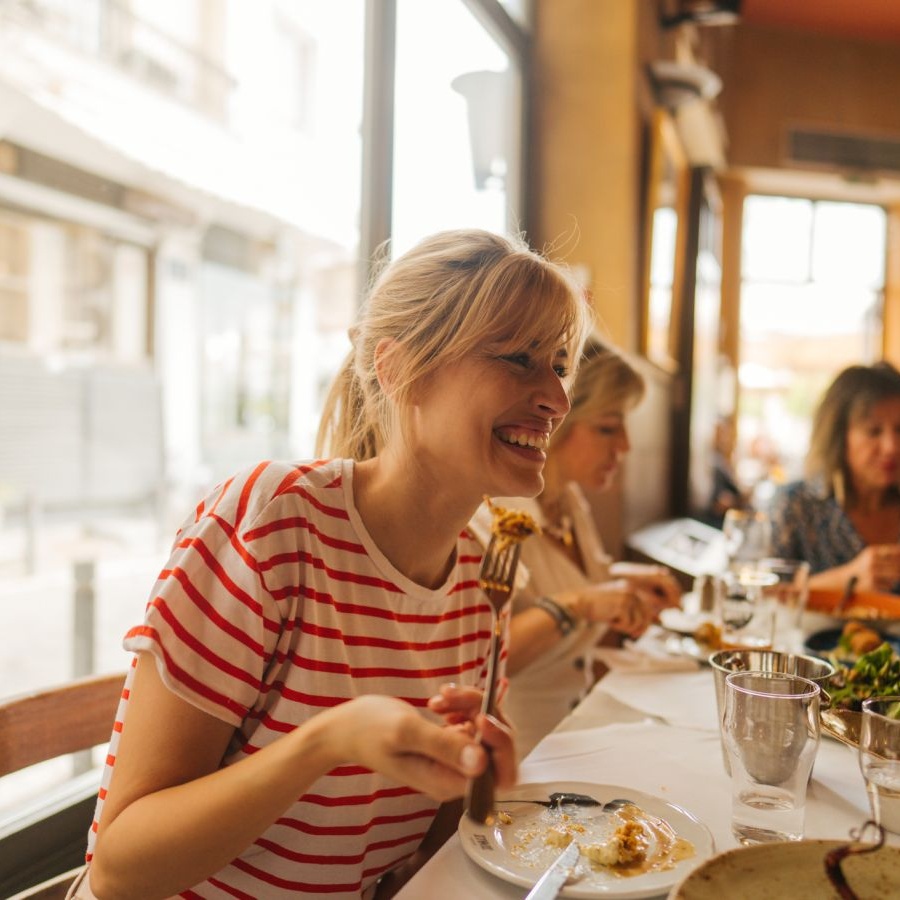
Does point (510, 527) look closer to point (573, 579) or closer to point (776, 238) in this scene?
point (573, 579)

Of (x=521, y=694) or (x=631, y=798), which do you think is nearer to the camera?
(x=631, y=798)

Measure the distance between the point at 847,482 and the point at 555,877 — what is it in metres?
2.47

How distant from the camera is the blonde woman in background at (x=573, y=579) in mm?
1786

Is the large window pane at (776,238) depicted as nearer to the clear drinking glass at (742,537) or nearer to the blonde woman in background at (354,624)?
the clear drinking glass at (742,537)

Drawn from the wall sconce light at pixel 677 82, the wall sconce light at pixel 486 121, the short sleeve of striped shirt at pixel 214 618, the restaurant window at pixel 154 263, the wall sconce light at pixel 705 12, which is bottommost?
the short sleeve of striped shirt at pixel 214 618

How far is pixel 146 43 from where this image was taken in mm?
1974

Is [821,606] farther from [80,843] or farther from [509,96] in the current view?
[509,96]

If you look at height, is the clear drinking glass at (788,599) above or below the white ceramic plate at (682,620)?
above

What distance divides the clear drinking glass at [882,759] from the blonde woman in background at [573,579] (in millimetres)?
729

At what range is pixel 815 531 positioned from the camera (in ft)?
9.51

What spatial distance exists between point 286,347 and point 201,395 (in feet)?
1.38

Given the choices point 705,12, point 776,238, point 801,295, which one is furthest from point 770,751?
point 801,295

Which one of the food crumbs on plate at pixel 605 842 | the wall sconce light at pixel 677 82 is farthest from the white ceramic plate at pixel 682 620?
the wall sconce light at pixel 677 82

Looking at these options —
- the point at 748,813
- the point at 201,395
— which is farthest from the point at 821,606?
the point at 201,395
